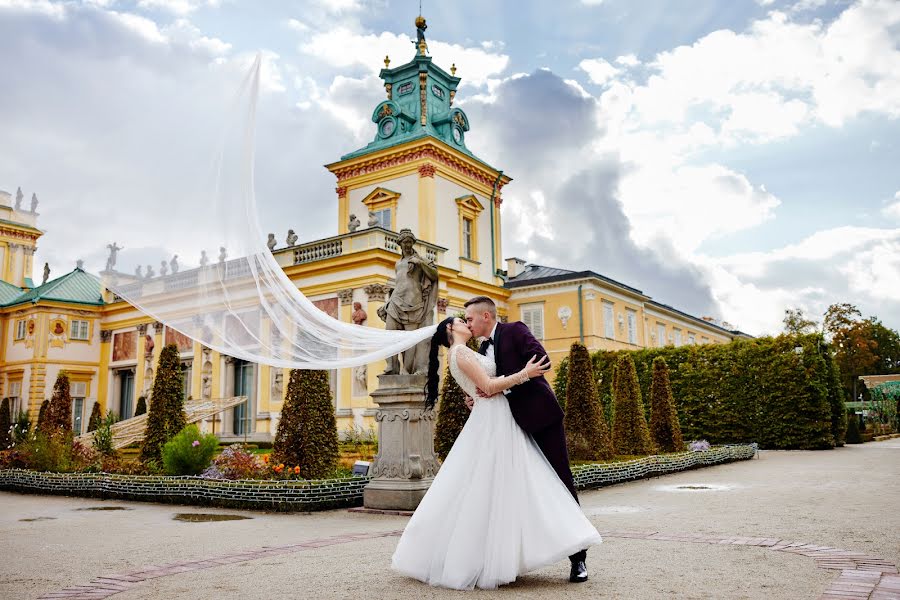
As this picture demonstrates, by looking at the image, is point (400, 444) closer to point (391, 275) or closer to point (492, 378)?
point (492, 378)

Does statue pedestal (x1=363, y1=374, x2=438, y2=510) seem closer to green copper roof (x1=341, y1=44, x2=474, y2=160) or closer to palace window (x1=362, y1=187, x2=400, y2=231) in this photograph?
palace window (x1=362, y1=187, x2=400, y2=231)

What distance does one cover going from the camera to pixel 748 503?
991cm

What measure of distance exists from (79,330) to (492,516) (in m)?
36.1

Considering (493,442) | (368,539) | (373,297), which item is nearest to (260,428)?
(373,297)

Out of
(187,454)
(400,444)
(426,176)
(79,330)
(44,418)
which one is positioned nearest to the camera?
(400,444)

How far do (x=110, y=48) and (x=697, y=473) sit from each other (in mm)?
14205

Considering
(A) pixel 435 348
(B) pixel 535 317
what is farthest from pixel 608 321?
(A) pixel 435 348

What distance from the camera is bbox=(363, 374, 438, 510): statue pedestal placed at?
10109 millimetres

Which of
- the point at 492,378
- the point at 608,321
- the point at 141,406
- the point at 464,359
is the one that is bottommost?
the point at 492,378

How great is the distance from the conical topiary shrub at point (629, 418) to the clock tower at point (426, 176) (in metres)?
13.7

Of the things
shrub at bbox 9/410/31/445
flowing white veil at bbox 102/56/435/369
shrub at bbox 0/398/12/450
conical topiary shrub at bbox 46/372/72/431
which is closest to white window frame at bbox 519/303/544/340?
conical topiary shrub at bbox 46/372/72/431

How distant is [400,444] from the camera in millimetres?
10289

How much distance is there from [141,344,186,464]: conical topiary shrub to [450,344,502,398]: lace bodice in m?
11.3

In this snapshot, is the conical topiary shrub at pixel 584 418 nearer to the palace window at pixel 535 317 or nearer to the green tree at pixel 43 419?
the green tree at pixel 43 419
